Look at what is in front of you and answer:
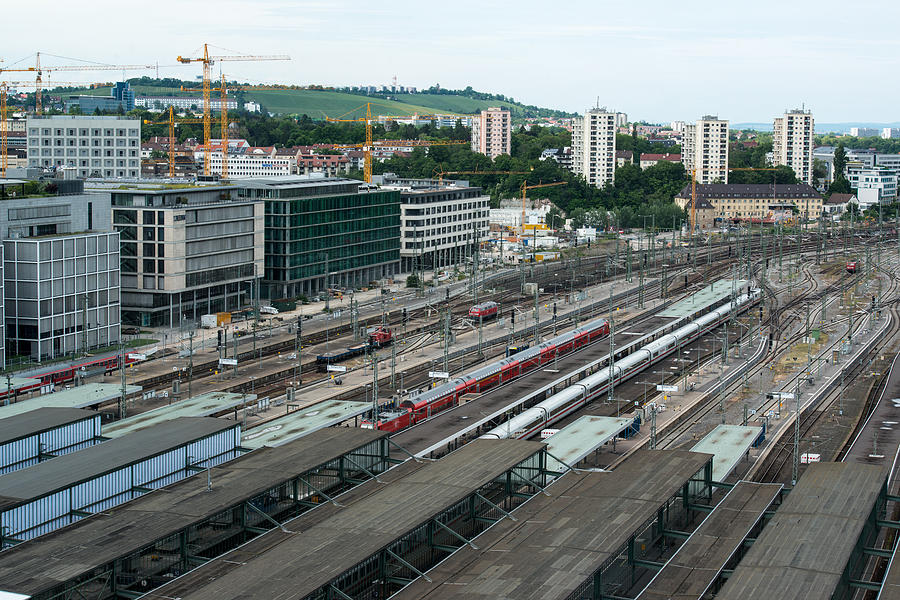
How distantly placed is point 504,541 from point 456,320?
66868mm

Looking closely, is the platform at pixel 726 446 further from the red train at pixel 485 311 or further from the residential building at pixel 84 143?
the residential building at pixel 84 143

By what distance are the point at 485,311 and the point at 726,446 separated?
165ft

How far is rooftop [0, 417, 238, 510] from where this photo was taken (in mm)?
48062

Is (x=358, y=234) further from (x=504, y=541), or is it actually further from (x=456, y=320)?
(x=504, y=541)

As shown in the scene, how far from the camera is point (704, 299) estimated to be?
116m

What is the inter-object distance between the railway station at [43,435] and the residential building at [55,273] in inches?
936

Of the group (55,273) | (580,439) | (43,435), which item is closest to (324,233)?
(55,273)

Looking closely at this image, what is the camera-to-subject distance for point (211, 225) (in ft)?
349

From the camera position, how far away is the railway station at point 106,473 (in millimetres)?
46906

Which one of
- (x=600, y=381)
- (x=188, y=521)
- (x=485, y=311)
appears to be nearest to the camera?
(x=188, y=521)

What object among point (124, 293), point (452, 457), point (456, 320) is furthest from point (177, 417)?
point (456, 320)

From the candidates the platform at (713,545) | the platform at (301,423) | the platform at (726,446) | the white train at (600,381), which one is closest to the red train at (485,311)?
the white train at (600,381)

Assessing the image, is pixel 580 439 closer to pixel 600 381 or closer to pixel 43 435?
pixel 600 381

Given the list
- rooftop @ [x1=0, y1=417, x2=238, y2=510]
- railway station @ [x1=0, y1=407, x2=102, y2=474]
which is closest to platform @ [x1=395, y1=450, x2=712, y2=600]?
rooftop @ [x1=0, y1=417, x2=238, y2=510]
